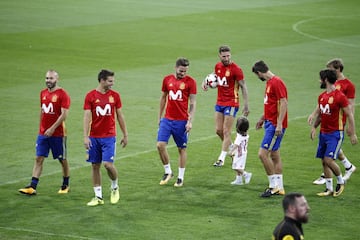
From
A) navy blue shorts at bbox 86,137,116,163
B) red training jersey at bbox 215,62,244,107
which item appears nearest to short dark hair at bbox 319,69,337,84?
red training jersey at bbox 215,62,244,107

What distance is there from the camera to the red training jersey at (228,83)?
794 inches

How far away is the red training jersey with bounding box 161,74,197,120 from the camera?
18.4m

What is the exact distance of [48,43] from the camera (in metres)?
37.5

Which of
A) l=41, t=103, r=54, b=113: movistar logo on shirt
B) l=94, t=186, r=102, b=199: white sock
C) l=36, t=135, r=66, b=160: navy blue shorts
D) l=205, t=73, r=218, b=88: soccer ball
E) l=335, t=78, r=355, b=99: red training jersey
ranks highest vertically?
l=205, t=73, r=218, b=88: soccer ball

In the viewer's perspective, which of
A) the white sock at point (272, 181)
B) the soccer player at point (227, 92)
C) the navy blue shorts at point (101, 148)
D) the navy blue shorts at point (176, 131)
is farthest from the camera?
the soccer player at point (227, 92)

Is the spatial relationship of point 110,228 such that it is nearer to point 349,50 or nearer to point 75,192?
point 75,192

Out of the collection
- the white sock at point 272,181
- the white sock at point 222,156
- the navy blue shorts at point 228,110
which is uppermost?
the navy blue shorts at point 228,110

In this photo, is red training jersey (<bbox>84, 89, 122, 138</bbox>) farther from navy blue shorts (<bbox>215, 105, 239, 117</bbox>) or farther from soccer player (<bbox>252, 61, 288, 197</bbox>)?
navy blue shorts (<bbox>215, 105, 239, 117</bbox>)

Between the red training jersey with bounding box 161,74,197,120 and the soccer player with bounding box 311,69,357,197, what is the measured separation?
267cm

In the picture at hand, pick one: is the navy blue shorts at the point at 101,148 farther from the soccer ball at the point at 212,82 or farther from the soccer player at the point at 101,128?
the soccer ball at the point at 212,82

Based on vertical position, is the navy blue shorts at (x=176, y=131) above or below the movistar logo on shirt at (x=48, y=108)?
below

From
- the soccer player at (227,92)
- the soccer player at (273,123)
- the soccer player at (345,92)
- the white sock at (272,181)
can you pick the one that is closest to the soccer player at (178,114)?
the soccer player at (273,123)

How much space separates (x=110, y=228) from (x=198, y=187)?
3247mm

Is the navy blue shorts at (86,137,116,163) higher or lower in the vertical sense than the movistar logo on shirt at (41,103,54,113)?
lower
